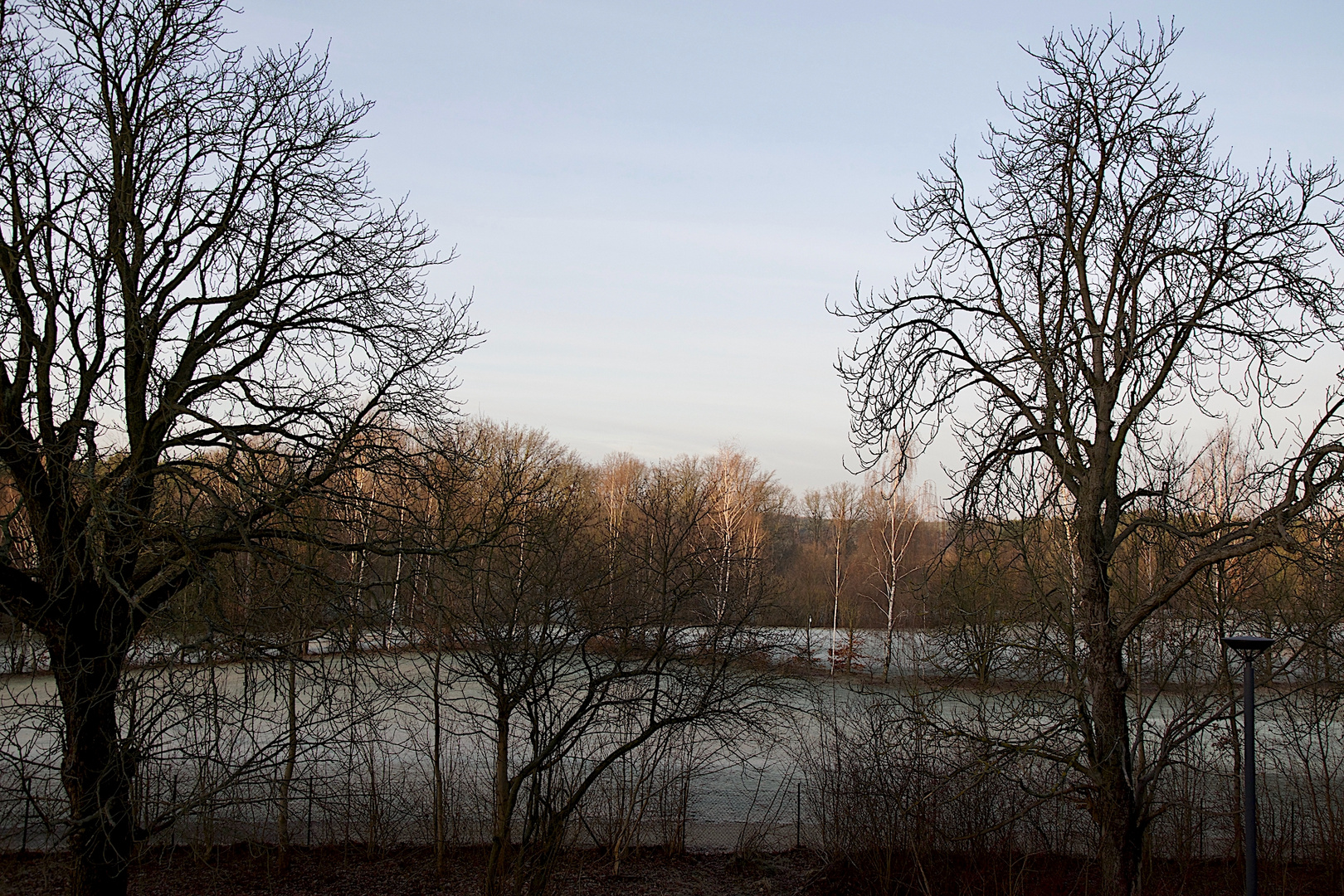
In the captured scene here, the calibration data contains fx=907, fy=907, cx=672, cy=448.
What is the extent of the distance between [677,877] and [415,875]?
4178 mm

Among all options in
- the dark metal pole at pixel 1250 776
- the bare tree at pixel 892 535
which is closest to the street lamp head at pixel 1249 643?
the dark metal pole at pixel 1250 776

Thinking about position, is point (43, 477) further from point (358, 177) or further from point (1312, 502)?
point (1312, 502)

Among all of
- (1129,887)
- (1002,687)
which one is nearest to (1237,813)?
(1002,687)

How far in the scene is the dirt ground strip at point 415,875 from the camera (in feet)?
43.7

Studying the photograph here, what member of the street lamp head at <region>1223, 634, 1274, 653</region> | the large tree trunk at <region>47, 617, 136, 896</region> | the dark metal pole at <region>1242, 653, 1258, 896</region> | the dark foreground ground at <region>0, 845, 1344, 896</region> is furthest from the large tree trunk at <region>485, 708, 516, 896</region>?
the street lamp head at <region>1223, 634, 1274, 653</region>

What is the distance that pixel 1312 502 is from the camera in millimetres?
7082

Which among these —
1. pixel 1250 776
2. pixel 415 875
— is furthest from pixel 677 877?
pixel 1250 776

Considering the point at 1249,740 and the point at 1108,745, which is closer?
the point at 1249,740

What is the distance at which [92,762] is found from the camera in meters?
8.13

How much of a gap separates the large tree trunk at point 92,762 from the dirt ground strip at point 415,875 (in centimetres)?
521

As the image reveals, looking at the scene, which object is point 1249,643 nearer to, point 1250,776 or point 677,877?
point 1250,776

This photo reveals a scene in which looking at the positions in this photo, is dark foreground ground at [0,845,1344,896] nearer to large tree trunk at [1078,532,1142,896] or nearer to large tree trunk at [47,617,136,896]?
large tree trunk at [1078,532,1142,896]

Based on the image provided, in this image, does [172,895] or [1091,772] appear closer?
[1091,772]

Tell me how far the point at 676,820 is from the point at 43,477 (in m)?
11.8
